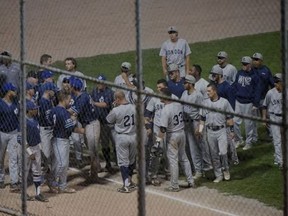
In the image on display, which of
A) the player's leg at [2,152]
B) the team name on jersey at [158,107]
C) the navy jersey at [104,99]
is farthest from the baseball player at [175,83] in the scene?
the player's leg at [2,152]

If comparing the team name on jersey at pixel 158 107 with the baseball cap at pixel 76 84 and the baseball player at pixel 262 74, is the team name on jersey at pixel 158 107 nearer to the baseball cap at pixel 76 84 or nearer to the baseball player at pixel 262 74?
the baseball cap at pixel 76 84

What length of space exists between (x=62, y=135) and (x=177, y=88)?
1984mm

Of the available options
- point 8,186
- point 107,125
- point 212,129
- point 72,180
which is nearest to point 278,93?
point 212,129

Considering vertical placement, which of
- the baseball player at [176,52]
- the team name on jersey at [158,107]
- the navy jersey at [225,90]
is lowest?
the team name on jersey at [158,107]

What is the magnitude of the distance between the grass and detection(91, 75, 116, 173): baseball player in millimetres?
1457

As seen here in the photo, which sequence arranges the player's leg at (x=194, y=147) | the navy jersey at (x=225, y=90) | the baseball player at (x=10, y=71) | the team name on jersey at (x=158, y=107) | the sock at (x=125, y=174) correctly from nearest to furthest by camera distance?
the sock at (x=125, y=174) → the team name on jersey at (x=158, y=107) → the player's leg at (x=194, y=147) → the baseball player at (x=10, y=71) → the navy jersey at (x=225, y=90)

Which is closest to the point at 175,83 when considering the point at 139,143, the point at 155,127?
the point at 155,127

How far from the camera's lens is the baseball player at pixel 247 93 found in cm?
1214

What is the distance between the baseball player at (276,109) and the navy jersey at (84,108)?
7.91ft

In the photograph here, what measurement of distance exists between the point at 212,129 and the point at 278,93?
1166mm

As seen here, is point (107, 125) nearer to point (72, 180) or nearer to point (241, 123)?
point (72, 180)

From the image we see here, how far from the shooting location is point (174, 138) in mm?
10344

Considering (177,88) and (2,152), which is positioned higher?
(177,88)

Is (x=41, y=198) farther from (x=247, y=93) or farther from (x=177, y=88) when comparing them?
(x=247, y=93)
